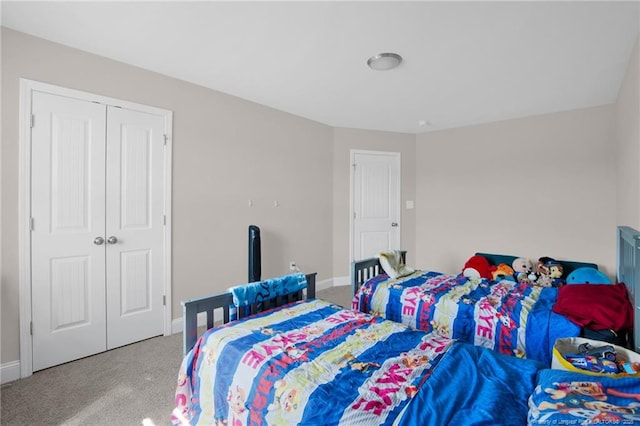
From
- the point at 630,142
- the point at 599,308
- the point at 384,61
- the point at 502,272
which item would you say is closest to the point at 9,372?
the point at 384,61

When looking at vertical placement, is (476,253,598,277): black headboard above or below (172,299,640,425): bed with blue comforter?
above

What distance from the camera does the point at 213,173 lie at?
3.27 m

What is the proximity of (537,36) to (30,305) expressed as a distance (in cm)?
405

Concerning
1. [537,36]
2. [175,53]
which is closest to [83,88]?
[175,53]

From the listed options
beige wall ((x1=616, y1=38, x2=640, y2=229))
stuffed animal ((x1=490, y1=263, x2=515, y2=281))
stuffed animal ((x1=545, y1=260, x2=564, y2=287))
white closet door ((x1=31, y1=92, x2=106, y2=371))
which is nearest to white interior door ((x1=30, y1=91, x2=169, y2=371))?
white closet door ((x1=31, y1=92, x2=106, y2=371))

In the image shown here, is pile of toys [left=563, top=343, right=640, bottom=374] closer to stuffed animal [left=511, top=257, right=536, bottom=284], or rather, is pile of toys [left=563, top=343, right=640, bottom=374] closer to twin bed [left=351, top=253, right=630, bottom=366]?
twin bed [left=351, top=253, right=630, bottom=366]

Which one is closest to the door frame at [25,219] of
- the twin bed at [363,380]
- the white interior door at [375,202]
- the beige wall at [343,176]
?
the twin bed at [363,380]

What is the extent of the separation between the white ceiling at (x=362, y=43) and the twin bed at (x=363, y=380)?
5.25 ft

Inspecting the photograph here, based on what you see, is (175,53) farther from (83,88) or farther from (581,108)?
(581,108)

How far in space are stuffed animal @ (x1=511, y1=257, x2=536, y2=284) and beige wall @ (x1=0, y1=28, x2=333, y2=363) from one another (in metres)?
2.36

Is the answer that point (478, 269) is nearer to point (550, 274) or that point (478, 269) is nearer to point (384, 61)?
point (550, 274)

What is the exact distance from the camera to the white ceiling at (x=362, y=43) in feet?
6.31

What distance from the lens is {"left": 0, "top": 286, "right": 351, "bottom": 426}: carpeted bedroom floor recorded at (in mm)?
1817

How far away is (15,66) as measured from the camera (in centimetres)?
218
